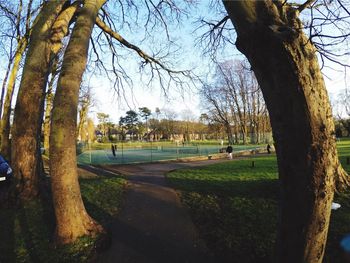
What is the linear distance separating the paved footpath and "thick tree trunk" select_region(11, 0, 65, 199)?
2.96 meters

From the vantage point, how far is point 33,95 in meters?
8.45

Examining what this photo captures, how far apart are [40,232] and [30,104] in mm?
3913

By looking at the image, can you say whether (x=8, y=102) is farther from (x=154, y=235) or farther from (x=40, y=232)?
(x=154, y=235)

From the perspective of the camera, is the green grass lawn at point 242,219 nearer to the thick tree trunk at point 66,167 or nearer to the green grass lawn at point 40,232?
the green grass lawn at point 40,232

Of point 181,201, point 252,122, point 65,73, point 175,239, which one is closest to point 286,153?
point 175,239

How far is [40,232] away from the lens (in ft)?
20.2

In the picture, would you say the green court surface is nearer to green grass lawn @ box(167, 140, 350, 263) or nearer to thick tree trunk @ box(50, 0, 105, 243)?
green grass lawn @ box(167, 140, 350, 263)

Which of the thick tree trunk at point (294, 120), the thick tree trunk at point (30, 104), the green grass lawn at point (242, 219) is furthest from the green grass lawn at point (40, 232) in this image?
the thick tree trunk at point (294, 120)

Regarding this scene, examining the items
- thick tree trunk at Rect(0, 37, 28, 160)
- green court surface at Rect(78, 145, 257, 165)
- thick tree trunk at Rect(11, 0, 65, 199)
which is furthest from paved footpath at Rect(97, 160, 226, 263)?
green court surface at Rect(78, 145, 257, 165)

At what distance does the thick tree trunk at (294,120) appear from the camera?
9.18 feet

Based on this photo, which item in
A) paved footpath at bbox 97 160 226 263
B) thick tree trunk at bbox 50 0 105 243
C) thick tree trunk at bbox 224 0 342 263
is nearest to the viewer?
thick tree trunk at bbox 224 0 342 263

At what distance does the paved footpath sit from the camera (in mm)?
4988

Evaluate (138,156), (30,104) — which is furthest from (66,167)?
(138,156)

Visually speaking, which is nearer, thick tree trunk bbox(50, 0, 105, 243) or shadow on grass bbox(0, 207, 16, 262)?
shadow on grass bbox(0, 207, 16, 262)
